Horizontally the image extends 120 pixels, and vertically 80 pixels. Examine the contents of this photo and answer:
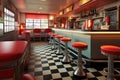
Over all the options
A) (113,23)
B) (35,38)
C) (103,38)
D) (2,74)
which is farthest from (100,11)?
(35,38)

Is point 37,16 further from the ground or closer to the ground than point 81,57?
further from the ground

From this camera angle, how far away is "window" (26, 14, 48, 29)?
10.4m

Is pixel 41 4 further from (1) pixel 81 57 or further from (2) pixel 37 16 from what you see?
(1) pixel 81 57

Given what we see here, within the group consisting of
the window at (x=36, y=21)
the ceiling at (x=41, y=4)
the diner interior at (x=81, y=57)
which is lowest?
the diner interior at (x=81, y=57)

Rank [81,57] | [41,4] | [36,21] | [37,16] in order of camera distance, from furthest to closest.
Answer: [36,21], [37,16], [41,4], [81,57]

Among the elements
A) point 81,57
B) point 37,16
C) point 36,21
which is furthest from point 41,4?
point 81,57

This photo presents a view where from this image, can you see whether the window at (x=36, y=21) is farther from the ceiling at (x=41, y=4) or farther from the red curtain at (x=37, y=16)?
the ceiling at (x=41, y=4)

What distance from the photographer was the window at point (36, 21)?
34.0 feet

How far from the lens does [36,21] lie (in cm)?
1063

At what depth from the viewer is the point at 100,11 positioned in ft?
16.4

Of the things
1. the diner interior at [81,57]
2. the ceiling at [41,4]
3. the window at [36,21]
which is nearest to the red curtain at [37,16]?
the window at [36,21]

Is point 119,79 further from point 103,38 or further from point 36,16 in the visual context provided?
point 36,16

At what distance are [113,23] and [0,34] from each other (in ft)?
14.8

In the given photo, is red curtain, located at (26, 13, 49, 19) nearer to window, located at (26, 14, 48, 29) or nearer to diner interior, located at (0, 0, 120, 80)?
window, located at (26, 14, 48, 29)
